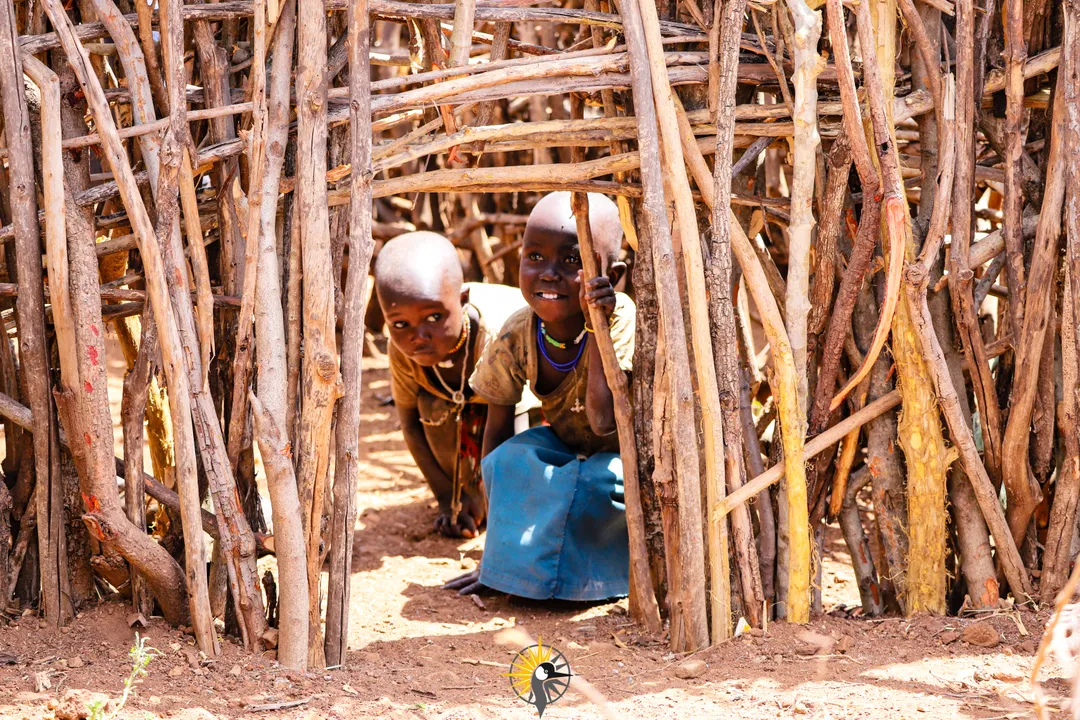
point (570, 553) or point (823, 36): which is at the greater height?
point (823, 36)

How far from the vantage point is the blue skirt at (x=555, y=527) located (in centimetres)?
319

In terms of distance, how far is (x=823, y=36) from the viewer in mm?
2492

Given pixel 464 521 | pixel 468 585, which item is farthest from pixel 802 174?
pixel 464 521

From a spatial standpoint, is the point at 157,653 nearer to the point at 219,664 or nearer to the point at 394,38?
the point at 219,664

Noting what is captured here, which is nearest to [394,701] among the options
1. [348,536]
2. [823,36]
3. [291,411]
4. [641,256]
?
[348,536]

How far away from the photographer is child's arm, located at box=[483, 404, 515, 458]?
151 inches

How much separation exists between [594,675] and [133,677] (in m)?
0.98

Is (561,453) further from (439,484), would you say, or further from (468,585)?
(439,484)

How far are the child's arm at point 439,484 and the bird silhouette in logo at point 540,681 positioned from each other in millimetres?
1766

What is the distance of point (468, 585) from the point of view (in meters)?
3.42

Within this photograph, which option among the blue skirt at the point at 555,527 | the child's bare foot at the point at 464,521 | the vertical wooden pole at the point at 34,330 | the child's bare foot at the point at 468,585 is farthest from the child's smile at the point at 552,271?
the vertical wooden pole at the point at 34,330

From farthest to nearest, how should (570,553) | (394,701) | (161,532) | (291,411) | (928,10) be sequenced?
(570,553) < (161,532) < (928,10) < (291,411) < (394,701)

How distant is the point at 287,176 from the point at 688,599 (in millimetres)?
1296

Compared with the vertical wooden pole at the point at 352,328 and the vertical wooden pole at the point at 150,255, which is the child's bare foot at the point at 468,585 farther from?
the vertical wooden pole at the point at 150,255
